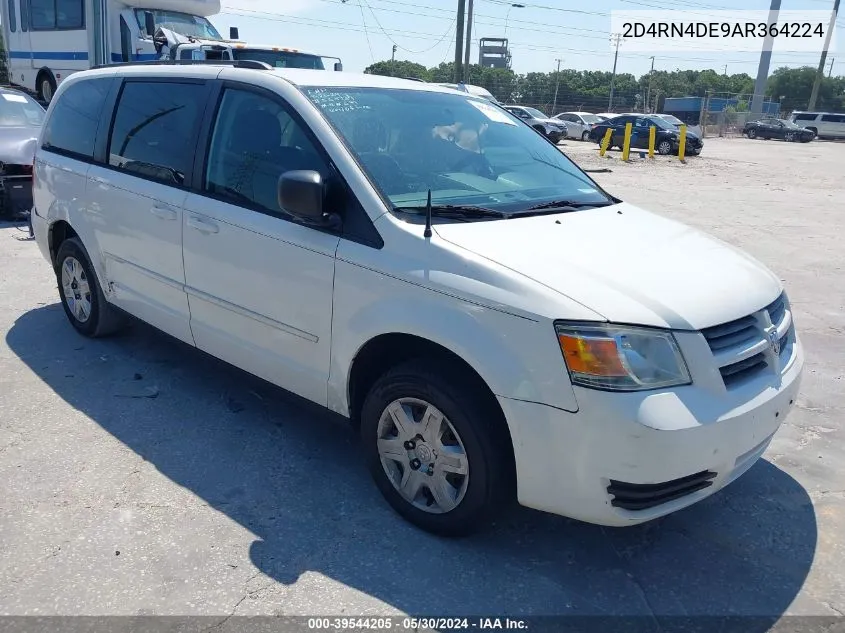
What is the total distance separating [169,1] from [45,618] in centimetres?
1497

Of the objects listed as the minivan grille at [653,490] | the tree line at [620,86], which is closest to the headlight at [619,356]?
the minivan grille at [653,490]

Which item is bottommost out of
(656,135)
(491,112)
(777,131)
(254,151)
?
(656,135)

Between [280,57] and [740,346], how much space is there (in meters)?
11.5

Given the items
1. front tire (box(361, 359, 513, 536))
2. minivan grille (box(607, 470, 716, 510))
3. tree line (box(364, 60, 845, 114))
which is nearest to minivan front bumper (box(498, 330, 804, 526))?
minivan grille (box(607, 470, 716, 510))

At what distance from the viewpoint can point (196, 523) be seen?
313cm

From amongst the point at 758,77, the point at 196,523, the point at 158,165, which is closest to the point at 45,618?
the point at 196,523

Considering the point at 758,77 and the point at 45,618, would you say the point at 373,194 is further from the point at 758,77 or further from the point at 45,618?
the point at 758,77

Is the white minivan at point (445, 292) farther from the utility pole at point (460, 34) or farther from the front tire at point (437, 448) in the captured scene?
the utility pole at point (460, 34)

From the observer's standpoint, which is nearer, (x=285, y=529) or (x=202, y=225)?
(x=285, y=529)

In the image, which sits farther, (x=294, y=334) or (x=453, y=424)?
(x=294, y=334)

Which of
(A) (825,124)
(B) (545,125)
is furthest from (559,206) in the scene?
(A) (825,124)

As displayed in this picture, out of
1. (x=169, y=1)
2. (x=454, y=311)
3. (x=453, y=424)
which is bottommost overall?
(x=453, y=424)

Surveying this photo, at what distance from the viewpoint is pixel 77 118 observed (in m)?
4.98

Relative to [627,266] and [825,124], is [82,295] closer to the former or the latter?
[627,266]
